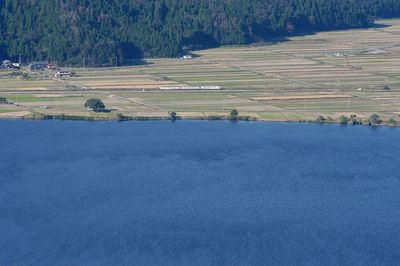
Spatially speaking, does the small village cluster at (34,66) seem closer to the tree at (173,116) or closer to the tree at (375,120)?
the tree at (173,116)

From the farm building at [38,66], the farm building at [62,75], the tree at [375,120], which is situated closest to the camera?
the tree at [375,120]

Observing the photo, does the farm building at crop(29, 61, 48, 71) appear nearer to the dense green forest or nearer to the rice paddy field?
the dense green forest

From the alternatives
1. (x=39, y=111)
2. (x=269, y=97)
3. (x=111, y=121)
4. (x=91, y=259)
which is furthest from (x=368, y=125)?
(x=91, y=259)

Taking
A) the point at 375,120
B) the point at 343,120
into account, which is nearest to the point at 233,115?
the point at 343,120

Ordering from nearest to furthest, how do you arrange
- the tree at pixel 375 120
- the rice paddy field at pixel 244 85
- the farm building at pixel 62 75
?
the tree at pixel 375 120 < the rice paddy field at pixel 244 85 < the farm building at pixel 62 75

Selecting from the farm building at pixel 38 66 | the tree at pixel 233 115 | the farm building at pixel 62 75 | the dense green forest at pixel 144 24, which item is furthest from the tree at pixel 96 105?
the dense green forest at pixel 144 24

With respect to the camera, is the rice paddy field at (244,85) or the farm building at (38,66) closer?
the rice paddy field at (244,85)

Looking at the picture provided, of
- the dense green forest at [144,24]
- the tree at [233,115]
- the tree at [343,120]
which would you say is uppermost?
the dense green forest at [144,24]
